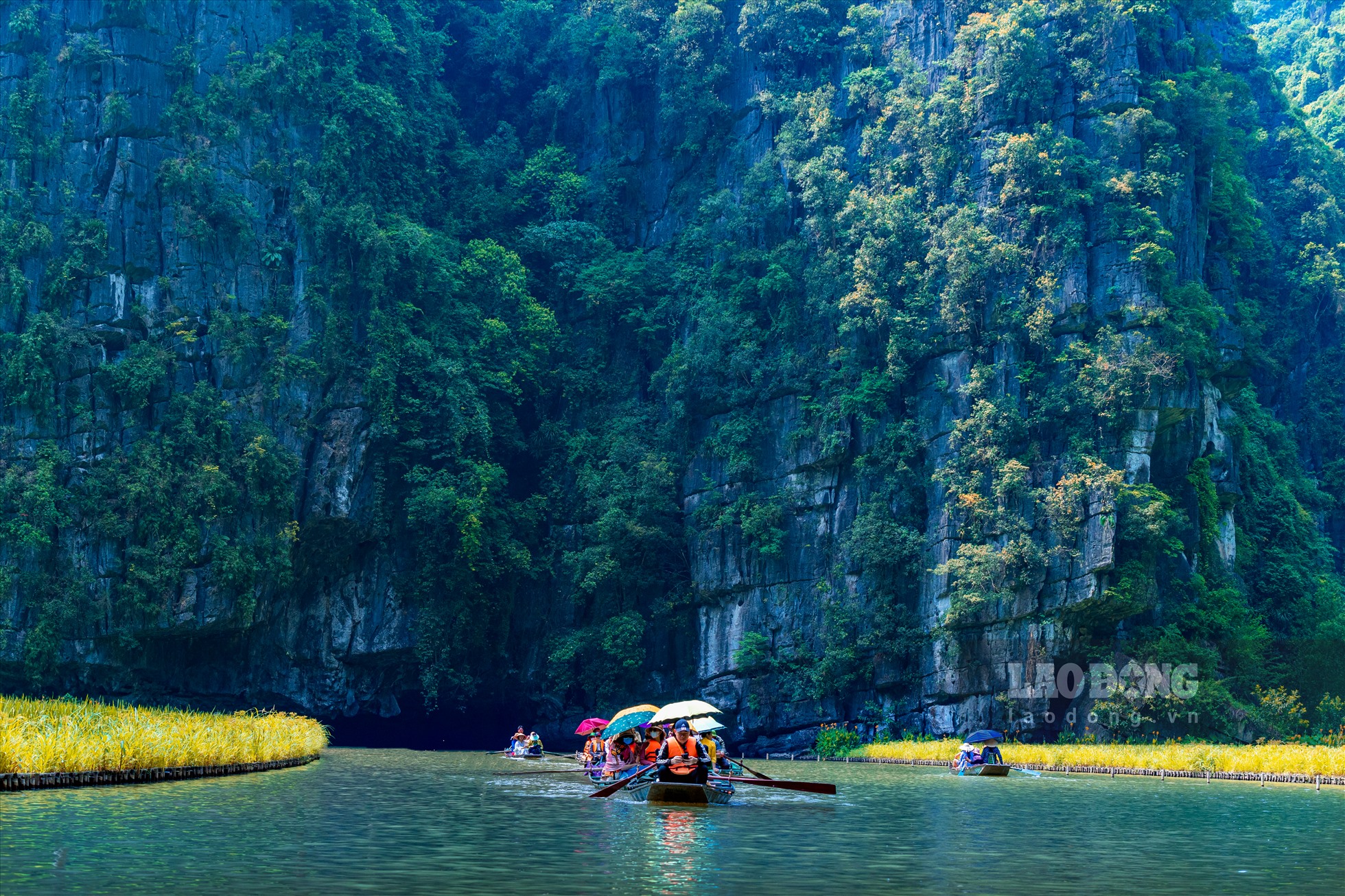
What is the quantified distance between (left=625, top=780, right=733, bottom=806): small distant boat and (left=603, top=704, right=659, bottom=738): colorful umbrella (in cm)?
628

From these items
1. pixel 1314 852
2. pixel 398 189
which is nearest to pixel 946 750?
pixel 1314 852

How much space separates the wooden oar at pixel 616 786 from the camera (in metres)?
19.2

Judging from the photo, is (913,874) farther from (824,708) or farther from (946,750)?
(824,708)

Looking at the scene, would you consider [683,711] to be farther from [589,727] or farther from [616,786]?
[589,727]

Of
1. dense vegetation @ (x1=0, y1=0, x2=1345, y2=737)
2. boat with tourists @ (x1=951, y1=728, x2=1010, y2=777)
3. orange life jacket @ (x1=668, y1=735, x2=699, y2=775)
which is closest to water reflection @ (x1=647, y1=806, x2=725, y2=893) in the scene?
orange life jacket @ (x1=668, y1=735, x2=699, y2=775)

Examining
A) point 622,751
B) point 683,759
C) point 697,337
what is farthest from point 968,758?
point 697,337

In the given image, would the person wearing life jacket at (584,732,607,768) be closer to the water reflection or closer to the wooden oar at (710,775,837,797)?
the wooden oar at (710,775,837,797)

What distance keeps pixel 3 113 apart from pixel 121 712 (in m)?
23.3

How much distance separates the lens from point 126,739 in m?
19.7

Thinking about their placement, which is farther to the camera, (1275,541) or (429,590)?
(1275,541)

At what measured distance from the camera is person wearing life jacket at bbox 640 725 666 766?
78.8 feet

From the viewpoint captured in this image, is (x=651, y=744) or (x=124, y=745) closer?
(x=124, y=745)

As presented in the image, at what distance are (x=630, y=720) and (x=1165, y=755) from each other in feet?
43.6

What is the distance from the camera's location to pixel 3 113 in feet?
130
